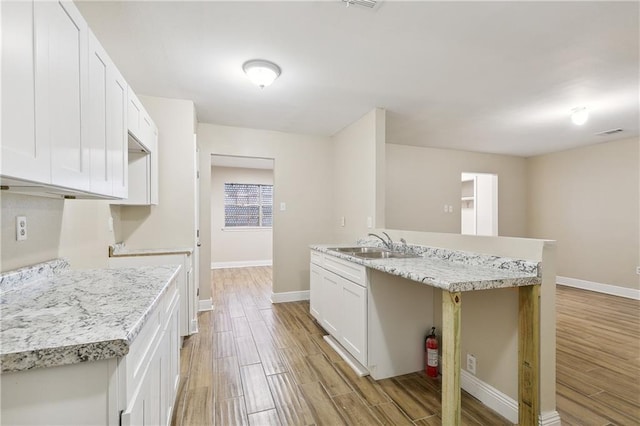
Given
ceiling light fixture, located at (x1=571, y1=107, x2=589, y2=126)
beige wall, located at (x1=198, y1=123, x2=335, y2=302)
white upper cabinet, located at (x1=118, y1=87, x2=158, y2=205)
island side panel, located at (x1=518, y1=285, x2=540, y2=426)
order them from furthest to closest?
beige wall, located at (x1=198, y1=123, x2=335, y2=302), ceiling light fixture, located at (x1=571, y1=107, x2=589, y2=126), white upper cabinet, located at (x1=118, y1=87, x2=158, y2=205), island side panel, located at (x1=518, y1=285, x2=540, y2=426)

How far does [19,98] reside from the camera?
0.86m

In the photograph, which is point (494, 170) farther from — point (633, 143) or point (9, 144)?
point (9, 144)

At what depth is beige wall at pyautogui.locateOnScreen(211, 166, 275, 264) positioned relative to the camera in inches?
259

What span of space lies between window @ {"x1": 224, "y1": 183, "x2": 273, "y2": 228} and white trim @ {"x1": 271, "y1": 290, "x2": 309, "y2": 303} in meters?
3.13

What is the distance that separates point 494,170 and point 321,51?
16.3ft

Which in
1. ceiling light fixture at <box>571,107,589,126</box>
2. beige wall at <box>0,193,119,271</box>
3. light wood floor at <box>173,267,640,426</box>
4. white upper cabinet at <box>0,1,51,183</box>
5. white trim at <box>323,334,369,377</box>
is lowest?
light wood floor at <box>173,267,640,426</box>

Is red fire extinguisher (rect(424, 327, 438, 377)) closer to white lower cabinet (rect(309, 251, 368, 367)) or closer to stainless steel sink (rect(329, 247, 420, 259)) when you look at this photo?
white lower cabinet (rect(309, 251, 368, 367))

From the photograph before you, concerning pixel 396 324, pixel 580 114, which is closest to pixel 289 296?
pixel 396 324

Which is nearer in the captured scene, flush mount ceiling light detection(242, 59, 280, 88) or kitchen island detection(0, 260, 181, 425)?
kitchen island detection(0, 260, 181, 425)

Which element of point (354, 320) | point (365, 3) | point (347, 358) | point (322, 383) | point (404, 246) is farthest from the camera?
point (404, 246)

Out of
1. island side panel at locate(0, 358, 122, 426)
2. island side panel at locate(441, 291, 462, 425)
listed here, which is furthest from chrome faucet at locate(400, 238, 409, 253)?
island side panel at locate(0, 358, 122, 426)

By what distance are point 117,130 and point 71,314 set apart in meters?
1.15

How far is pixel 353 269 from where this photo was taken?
240cm

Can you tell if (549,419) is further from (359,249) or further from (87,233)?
(87,233)
